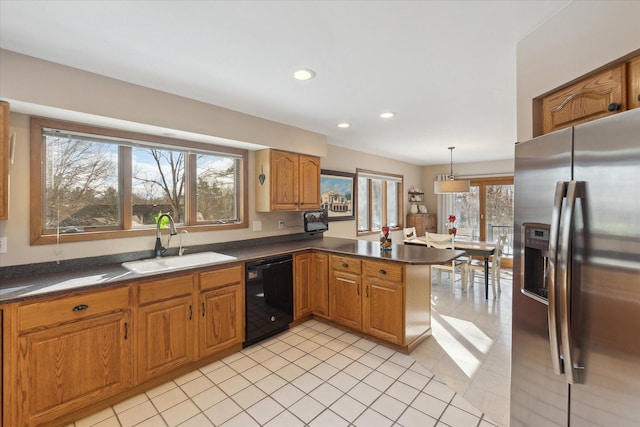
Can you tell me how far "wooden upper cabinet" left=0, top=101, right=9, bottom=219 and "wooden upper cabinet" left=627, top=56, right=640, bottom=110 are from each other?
3349 mm

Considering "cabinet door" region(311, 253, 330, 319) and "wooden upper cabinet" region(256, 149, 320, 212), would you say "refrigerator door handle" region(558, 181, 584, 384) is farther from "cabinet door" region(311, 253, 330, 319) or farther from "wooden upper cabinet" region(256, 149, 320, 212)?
"wooden upper cabinet" region(256, 149, 320, 212)

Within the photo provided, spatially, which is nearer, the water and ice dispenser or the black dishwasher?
the water and ice dispenser

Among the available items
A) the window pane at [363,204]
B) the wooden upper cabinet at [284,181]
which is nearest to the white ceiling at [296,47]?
the wooden upper cabinet at [284,181]

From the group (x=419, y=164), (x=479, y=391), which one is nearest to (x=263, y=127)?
(x=479, y=391)

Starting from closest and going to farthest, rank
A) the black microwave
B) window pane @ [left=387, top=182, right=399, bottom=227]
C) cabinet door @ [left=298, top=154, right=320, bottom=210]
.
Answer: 1. cabinet door @ [left=298, top=154, right=320, bottom=210]
2. the black microwave
3. window pane @ [left=387, top=182, right=399, bottom=227]

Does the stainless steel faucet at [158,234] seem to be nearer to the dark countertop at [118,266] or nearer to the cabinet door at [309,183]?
the dark countertop at [118,266]

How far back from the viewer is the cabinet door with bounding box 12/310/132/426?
1.69m

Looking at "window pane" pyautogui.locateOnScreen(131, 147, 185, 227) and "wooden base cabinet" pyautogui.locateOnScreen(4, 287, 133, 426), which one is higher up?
"window pane" pyautogui.locateOnScreen(131, 147, 185, 227)

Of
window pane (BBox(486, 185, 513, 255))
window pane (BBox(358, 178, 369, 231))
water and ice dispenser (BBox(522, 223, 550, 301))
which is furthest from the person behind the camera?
window pane (BBox(486, 185, 513, 255))

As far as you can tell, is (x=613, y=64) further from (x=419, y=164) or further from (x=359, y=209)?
(x=419, y=164)

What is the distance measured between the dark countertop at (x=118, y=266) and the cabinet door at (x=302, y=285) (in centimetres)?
15

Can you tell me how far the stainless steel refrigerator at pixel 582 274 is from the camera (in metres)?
0.97

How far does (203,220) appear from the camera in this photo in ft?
10.3

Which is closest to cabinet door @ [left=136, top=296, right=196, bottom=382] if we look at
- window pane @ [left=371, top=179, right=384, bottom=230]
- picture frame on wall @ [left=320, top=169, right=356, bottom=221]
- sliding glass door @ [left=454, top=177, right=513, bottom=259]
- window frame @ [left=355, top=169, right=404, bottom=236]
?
picture frame on wall @ [left=320, top=169, right=356, bottom=221]
